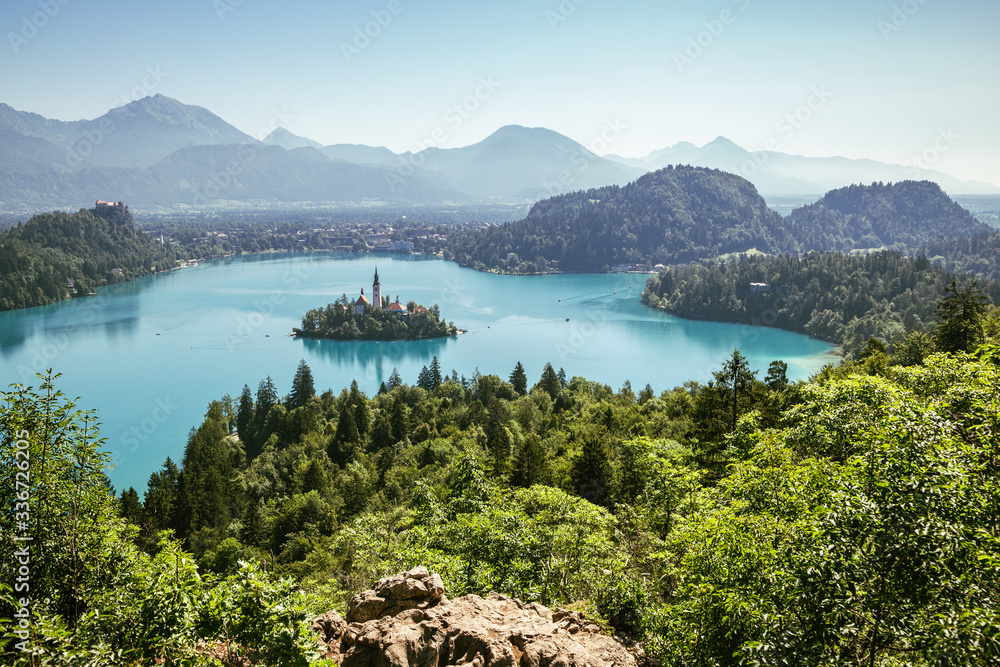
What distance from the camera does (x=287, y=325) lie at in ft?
246

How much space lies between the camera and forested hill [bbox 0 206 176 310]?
87.6 meters

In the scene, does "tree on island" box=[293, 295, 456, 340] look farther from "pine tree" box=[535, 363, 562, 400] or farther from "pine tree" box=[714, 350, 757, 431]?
"pine tree" box=[714, 350, 757, 431]

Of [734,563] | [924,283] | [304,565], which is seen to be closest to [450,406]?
[304,565]

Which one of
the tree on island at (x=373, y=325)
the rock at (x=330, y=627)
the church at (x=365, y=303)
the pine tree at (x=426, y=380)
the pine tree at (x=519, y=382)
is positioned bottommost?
the pine tree at (x=426, y=380)

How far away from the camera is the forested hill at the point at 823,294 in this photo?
66.8 meters

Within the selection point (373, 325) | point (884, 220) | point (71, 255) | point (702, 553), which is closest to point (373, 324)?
point (373, 325)

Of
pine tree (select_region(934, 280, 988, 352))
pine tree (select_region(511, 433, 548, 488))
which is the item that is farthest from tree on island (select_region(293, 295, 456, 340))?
pine tree (select_region(934, 280, 988, 352))

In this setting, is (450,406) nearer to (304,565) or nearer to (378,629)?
(304,565)

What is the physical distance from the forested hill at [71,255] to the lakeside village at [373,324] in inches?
1843

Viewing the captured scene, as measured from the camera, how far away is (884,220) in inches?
6678

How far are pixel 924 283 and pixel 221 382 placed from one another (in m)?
80.7

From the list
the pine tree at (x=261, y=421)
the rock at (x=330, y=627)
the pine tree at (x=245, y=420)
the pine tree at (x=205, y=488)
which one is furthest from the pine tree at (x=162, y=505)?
the rock at (x=330, y=627)

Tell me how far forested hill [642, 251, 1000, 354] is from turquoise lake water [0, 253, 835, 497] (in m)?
3.80

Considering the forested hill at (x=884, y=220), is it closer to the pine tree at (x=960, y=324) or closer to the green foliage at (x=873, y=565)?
the pine tree at (x=960, y=324)
